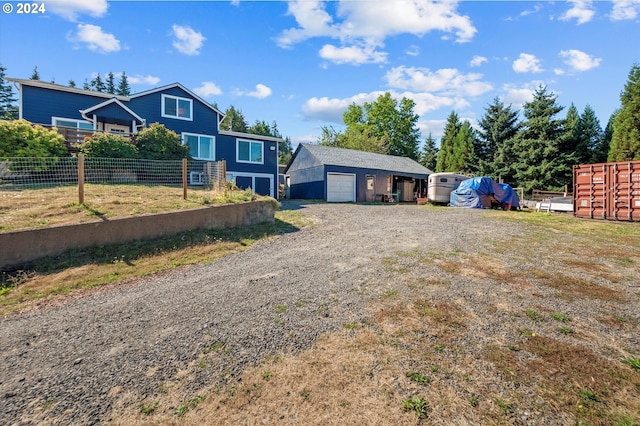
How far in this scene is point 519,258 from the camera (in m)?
6.19

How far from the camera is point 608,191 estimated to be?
11.8 metres

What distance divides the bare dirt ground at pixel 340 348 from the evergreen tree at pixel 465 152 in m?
29.2

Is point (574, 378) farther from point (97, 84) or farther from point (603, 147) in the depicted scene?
point (97, 84)

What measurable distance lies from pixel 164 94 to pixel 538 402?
20.4 metres

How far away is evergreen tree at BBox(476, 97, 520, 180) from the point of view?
2980cm

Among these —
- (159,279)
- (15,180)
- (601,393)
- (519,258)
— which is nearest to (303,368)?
(601,393)

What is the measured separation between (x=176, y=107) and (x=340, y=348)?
1885 cm

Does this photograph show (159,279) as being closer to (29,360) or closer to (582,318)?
(29,360)

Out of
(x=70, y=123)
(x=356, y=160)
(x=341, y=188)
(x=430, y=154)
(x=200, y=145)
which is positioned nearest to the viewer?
(x=70, y=123)

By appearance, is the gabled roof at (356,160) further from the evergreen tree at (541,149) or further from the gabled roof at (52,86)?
the gabled roof at (52,86)

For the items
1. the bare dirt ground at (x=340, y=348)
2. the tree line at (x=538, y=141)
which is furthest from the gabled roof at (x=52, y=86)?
the tree line at (x=538, y=141)

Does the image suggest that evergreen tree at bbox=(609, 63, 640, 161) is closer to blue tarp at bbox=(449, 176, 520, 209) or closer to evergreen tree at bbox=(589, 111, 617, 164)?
evergreen tree at bbox=(589, 111, 617, 164)

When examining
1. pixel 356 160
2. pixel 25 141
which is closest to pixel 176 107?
pixel 25 141

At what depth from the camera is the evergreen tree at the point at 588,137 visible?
25908 millimetres
